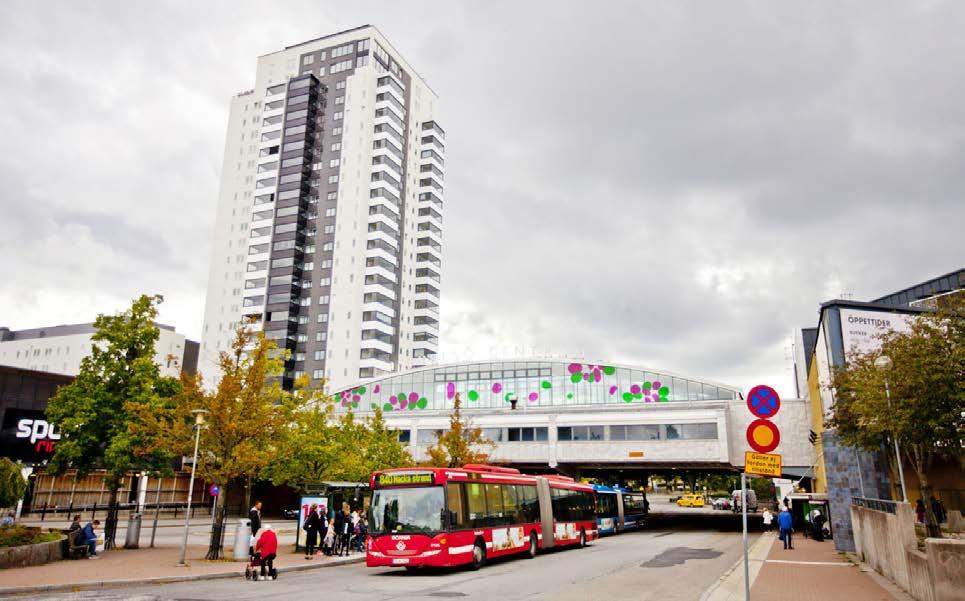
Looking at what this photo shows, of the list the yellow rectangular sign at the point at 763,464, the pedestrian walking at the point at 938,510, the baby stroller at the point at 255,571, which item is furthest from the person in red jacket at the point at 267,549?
the pedestrian walking at the point at 938,510

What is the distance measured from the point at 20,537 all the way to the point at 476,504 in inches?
538

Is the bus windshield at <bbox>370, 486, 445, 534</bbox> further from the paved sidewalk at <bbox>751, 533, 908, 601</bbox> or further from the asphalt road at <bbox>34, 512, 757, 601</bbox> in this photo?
the paved sidewalk at <bbox>751, 533, 908, 601</bbox>

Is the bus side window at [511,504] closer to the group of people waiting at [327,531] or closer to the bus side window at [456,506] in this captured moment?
the bus side window at [456,506]

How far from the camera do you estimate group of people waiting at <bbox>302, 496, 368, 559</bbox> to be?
24.9 metres

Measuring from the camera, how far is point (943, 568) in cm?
1167

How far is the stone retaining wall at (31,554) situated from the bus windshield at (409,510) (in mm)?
9820

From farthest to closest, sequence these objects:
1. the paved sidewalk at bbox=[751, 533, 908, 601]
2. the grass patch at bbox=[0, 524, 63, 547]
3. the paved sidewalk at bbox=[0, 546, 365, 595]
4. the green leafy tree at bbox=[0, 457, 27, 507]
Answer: the green leafy tree at bbox=[0, 457, 27, 507], the grass patch at bbox=[0, 524, 63, 547], the paved sidewalk at bbox=[0, 546, 365, 595], the paved sidewalk at bbox=[751, 533, 908, 601]

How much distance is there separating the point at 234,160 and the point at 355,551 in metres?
96.0

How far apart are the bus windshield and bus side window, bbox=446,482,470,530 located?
28 cm

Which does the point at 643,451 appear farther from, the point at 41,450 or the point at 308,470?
the point at 41,450

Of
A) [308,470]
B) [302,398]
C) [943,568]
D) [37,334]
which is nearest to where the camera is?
[943,568]

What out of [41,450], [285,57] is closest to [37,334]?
[285,57]

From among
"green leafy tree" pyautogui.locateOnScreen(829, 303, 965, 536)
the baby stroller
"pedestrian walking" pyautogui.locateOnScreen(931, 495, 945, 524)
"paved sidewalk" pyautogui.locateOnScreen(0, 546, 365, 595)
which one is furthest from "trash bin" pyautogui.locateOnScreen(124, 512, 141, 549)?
"pedestrian walking" pyautogui.locateOnScreen(931, 495, 945, 524)

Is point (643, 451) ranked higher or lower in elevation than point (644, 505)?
higher
